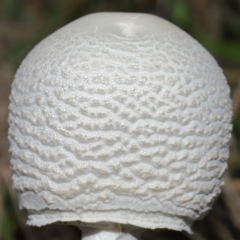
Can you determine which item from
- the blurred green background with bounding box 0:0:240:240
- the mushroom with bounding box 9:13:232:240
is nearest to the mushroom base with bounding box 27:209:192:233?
the mushroom with bounding box 9:13:232:240

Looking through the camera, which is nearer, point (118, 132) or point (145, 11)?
point (118, 132)

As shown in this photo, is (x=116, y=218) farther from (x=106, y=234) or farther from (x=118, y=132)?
(x=118, y=132)

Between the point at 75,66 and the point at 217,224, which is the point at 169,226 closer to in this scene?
the point at 75,66

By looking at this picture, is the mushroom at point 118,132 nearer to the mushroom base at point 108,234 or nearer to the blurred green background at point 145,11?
the mushroom base at point 108,234

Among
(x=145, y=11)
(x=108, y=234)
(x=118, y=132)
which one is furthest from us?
(x=145, y=11)

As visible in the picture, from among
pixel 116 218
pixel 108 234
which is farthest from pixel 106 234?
pixel 116 218

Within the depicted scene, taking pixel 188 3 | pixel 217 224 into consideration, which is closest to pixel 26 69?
pixel 217 224

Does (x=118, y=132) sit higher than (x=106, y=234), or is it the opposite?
(x=118, y=132)
